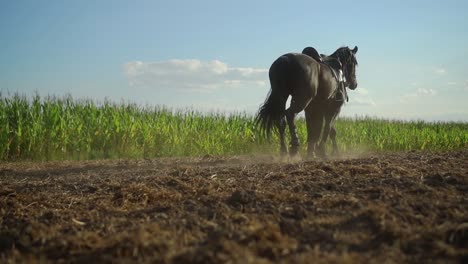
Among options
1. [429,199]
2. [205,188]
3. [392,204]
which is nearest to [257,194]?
[205,188]

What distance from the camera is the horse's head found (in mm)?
8289

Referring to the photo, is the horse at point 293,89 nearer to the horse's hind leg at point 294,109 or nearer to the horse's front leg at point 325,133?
the horse's hind leg at point 294,109

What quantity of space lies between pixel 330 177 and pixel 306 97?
2558 millimetres

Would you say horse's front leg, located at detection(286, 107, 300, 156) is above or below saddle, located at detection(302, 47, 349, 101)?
below

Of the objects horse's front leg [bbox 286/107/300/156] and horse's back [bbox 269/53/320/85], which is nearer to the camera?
horse's back [bbox 269/53/320/85]

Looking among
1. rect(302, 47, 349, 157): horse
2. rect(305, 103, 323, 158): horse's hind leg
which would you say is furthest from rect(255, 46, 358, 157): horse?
rect(305, 103, 323, 158): horse's hind leg

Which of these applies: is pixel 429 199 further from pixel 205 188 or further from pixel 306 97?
pixel 306 97

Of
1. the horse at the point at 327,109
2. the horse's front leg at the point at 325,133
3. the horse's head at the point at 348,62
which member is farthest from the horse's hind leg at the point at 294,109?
the horse's head at the point at 348,62

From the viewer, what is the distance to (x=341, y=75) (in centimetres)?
793

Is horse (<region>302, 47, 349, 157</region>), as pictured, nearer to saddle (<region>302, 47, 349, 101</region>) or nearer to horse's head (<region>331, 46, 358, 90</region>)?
saddle (<region>302, 47, 349, 101</region>)

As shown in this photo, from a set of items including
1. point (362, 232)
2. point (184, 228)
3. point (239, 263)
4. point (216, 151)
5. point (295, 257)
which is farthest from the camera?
point (216, 151)

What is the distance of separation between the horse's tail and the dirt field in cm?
236

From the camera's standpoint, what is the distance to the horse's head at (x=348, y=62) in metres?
8.29

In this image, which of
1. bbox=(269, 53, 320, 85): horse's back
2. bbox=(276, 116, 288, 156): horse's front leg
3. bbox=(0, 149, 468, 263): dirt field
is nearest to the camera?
bbox=(0, 149, 468, 263): dirt field
